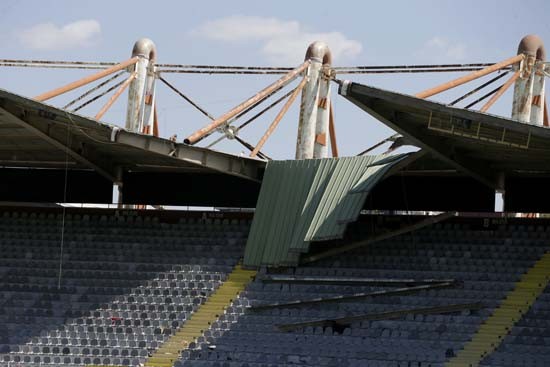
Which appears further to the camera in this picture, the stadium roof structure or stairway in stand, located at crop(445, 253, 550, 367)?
the stadium roof structure

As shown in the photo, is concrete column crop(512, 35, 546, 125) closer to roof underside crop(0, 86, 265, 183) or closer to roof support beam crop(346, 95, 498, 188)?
roof support beam crop(346, 95, 498, 188)

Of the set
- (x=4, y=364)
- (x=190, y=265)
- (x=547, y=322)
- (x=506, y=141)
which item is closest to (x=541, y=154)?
(x=506, y=141)

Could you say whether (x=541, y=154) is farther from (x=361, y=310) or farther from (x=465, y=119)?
(x=361, y=310)

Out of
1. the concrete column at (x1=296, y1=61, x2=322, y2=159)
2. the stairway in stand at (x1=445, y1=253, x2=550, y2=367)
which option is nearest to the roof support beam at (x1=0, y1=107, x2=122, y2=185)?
the concrete column at (x1=296, y1=61, x2=322, y2=159)

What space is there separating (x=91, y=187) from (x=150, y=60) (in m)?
4.68

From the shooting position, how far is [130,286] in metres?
34.1

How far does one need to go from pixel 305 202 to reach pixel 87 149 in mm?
6892

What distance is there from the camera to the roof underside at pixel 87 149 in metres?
32.8

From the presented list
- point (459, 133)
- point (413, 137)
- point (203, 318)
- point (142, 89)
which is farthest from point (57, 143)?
point (459, 133)

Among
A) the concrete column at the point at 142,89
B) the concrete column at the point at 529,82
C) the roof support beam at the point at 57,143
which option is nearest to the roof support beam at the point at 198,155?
the roof support beam at the point at 57,143

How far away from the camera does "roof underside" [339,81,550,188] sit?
2831 cm

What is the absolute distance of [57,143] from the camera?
35.3 m

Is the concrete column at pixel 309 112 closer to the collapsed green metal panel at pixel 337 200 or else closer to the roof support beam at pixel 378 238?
the collapsed green metal panel at pixel 337 200

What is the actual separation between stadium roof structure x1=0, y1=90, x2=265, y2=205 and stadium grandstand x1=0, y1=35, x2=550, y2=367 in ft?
0.23
